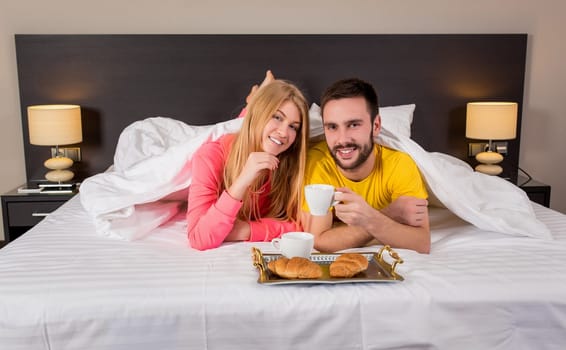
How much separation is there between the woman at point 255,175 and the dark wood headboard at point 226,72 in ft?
4.13

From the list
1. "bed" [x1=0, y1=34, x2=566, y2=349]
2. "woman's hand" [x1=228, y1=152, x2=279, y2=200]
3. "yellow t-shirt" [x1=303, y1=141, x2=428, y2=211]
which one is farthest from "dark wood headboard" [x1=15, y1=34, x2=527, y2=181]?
"woman's hand" [x1=228, y1=152, x2=279, y2=200]

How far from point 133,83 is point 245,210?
1515mm

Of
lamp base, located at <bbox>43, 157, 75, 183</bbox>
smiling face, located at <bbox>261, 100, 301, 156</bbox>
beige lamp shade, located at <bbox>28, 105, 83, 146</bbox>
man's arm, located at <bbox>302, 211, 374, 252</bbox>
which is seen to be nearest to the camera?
man's arm, located at <bbox>302, 211, 374, 252</bbox>

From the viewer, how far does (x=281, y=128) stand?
186 centimetres

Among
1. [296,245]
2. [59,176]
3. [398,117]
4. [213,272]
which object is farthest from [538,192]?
[59,176]

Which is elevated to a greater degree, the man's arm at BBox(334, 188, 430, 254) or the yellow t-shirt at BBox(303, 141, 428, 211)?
the yellow t-shirt at BBox(303, 141, 428, 211)

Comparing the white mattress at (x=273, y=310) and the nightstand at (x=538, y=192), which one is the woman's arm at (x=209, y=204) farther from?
the nightstand at (x=538, y=192)

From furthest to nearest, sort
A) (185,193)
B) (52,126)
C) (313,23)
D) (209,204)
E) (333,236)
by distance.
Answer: (313,23), (52,126), (185,193), (209,204), (333,236)

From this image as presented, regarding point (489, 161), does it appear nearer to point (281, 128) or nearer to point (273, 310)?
point (281, 128)

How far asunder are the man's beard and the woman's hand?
0.64ft

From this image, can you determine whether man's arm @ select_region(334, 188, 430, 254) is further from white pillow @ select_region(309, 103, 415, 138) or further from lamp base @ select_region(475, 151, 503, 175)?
lamp base @ select_region(475, 151, 503, 175)

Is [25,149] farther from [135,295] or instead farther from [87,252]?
[135,295]

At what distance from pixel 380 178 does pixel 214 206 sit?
0.56 metres

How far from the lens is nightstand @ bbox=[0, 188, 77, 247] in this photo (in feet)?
9.53
